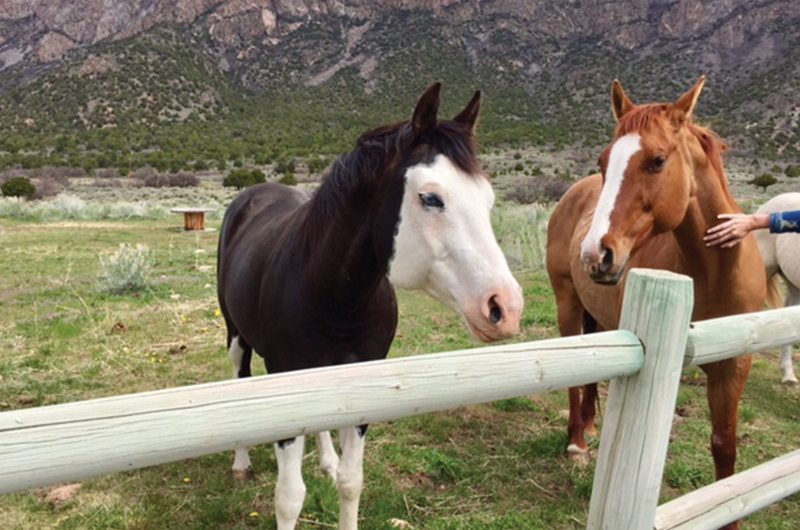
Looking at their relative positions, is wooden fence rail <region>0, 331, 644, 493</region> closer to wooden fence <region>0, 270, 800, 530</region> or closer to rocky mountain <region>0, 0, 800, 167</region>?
wooden fence <region>0, 270, 800, 530</region>

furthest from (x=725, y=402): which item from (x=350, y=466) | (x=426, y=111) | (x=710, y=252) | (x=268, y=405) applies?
(x=268, y=405)

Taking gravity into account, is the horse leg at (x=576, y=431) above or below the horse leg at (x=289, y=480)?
below

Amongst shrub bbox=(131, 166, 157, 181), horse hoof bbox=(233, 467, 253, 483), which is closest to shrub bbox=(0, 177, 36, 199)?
shrub bbox=(131, 166, 157, 181)

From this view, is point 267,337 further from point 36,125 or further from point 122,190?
point 36,125

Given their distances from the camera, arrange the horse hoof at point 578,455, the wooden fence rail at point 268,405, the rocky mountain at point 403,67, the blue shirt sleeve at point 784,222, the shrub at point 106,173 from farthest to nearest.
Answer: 1. the rocky mountain at point 403,67
2. the shrub at point 106,173
3. the horse hoof at point 578,455
4. the blue shirt sleeve at point 784,222
5. the wooden fence rail at point 268,405

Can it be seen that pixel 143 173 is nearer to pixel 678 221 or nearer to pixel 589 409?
pixel 589 409

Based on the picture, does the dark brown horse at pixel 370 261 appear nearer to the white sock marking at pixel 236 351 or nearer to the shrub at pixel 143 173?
the white sock marking at pixel 236 351

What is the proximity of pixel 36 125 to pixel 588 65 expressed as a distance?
196ft

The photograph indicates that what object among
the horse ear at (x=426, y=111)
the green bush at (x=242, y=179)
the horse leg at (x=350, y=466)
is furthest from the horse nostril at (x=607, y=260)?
the green bush at (x=242, y=179)

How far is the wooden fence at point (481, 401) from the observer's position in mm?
1014

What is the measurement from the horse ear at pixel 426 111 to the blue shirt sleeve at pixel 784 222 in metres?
2.02

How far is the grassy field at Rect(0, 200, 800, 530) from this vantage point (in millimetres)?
3250

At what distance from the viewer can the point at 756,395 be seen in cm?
514

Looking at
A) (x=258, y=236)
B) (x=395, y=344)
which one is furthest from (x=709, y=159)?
(x=395, y=344)
